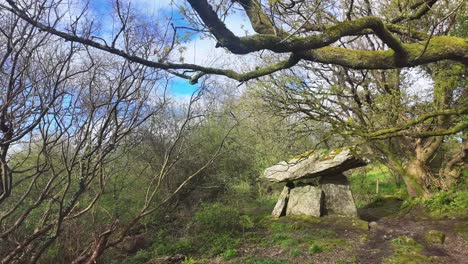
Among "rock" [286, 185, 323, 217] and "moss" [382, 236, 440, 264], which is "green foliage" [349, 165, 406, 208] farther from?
"moss" [382, 236, 440, 264]

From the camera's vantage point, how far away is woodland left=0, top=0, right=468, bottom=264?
417 centimetres

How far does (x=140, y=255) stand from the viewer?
7.65m

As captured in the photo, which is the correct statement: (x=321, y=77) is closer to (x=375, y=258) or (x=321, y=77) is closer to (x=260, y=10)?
(x=375, y=258)

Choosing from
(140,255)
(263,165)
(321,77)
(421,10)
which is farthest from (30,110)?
(263,165)

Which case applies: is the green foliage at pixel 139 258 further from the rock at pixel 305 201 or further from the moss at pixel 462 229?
the moss at pixel 462 229

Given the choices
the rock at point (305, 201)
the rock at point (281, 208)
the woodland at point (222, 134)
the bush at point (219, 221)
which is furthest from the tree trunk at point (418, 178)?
the bush at point (219, 221)

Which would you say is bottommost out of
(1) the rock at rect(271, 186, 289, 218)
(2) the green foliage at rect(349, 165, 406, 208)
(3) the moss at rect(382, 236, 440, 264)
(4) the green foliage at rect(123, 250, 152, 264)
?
(4) the green foliage at rect(123, 250, 152, 264)

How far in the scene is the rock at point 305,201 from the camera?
9.76m

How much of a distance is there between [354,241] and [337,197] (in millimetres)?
2506

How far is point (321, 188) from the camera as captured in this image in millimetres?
10359

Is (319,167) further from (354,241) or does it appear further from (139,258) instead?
(139,258)

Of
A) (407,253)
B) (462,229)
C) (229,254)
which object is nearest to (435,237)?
(462,229)

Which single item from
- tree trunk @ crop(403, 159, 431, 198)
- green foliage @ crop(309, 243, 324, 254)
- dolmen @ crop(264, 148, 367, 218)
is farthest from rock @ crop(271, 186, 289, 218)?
tree trunk @ crop(403, 159, 431, 198)

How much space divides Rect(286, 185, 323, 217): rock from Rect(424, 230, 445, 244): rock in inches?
116
